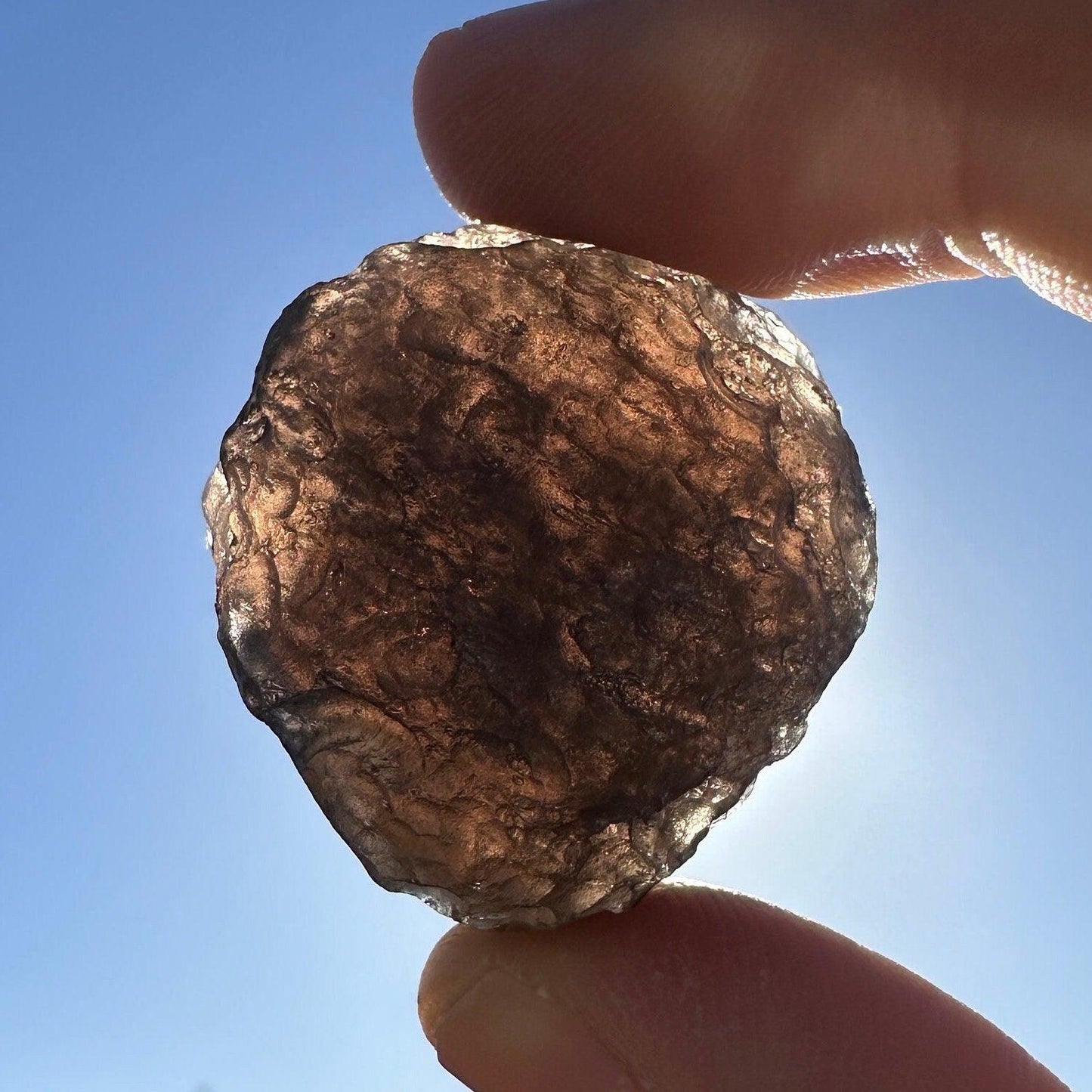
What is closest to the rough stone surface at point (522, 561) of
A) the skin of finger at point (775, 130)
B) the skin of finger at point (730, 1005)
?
the skin of finger at point (730, 1005)

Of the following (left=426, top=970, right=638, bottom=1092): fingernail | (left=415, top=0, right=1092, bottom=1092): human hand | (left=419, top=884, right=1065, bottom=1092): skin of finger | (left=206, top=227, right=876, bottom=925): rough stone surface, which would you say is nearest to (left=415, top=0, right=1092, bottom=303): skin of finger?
(left=415, top=0, right=1092, bottom=1092): human hand

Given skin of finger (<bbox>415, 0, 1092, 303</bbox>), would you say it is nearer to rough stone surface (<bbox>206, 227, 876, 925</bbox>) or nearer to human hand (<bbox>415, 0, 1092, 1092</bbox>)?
human hand (<bbox>415, 0, 1092, 1092</bbox>)

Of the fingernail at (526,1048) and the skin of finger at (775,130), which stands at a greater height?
the skin of finger at (775,130)

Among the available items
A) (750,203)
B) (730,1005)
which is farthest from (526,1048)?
(750,203)

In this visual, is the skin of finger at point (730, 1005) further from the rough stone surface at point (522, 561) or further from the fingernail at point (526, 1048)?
the rough stone surface at point (522, 561)

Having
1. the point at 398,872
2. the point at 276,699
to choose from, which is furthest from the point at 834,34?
the point at 398,872

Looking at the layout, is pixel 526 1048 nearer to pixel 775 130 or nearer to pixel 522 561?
pixel 522 561

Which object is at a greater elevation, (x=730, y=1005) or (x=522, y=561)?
(x=522, y=561)
